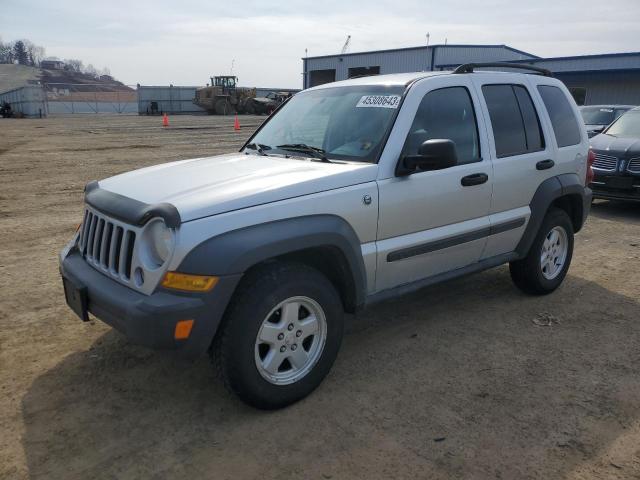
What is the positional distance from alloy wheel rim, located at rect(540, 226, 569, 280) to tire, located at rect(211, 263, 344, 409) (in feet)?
8.16

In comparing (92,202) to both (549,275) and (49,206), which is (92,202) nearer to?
(549,275)

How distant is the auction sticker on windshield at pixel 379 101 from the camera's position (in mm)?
3617

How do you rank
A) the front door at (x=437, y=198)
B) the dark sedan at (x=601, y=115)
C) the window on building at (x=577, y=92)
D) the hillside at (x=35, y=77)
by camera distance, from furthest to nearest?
the hillside at (x=35, y=77), the dark sedan at (x=601, y=115), the window on building at (x=577, y=92), the front door at (x=437, y=198)

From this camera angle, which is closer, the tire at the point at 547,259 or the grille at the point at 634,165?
the tire at the point at 547,259

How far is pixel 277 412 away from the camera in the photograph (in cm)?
307

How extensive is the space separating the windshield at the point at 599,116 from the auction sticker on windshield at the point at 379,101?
1018cm

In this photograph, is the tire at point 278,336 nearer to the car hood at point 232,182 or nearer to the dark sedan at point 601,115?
the car hood at point 232,182

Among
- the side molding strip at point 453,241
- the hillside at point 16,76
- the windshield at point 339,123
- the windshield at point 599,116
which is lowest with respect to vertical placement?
the side molding strip at point 453,241

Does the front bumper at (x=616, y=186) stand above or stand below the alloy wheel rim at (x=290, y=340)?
above

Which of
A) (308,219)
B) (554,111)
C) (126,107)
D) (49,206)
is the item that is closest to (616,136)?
(554,111)

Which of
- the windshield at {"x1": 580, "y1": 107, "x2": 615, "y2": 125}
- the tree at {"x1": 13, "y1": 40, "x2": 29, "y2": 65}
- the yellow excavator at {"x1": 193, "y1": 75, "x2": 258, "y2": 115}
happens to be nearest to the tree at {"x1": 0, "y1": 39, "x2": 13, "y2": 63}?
the tree at {"x1": 13, "y1": 40, "x2": 29, "y2": 65}

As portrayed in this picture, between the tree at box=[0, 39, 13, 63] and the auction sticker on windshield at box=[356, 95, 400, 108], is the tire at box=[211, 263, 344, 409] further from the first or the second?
the tree at box=[0, 39, 13, 63]

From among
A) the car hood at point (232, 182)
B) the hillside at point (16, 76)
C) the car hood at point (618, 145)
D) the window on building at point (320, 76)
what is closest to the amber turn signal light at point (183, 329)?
the car hood at point (232, 182)

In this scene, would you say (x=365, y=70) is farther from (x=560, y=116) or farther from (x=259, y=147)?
(x=259, y=147)
